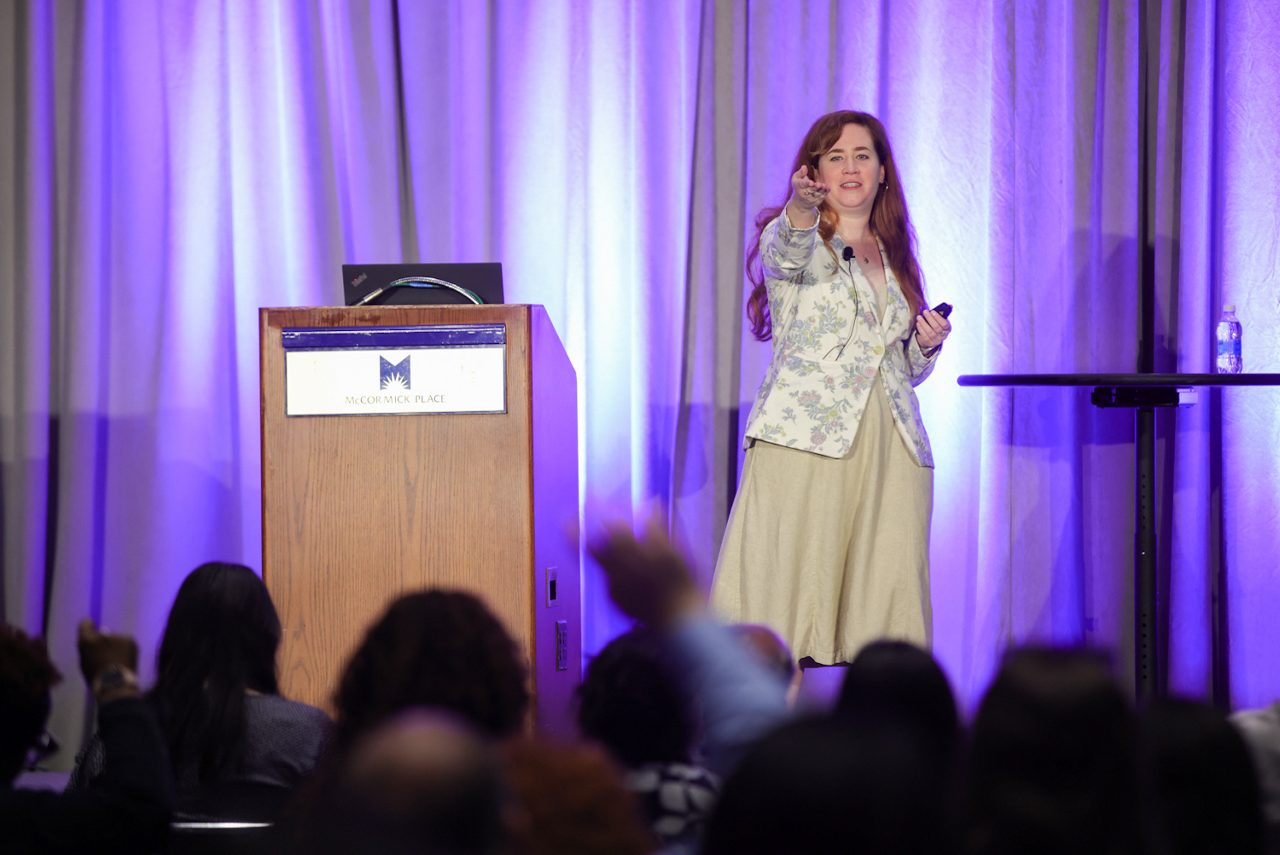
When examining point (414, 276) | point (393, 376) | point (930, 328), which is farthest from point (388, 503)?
point (930, 328)

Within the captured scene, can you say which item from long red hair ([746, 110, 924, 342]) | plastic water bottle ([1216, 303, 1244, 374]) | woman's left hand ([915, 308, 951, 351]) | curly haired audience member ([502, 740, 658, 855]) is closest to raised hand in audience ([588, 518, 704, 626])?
curly haired audience member ([502, 740, 658, 855])

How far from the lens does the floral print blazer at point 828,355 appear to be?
325 cm

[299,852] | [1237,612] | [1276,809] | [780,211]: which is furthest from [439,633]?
[1237,612]

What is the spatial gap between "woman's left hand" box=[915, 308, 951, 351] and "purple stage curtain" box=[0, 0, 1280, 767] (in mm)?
927

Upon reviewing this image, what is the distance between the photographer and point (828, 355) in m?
3.27

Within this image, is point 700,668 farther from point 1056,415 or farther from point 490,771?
point 1056,415

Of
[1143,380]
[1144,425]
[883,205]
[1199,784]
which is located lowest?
[1199,784]

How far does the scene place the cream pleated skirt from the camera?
323 cm

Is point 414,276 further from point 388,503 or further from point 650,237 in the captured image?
point 650,237

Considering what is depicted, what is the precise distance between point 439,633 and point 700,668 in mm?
275

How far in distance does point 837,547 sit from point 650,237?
1.41 metres

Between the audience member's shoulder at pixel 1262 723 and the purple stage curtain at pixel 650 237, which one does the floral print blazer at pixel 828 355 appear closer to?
the purple stage curtain at pixel 650 237

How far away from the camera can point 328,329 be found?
8.45ft

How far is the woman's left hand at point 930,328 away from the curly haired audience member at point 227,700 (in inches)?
72.3
